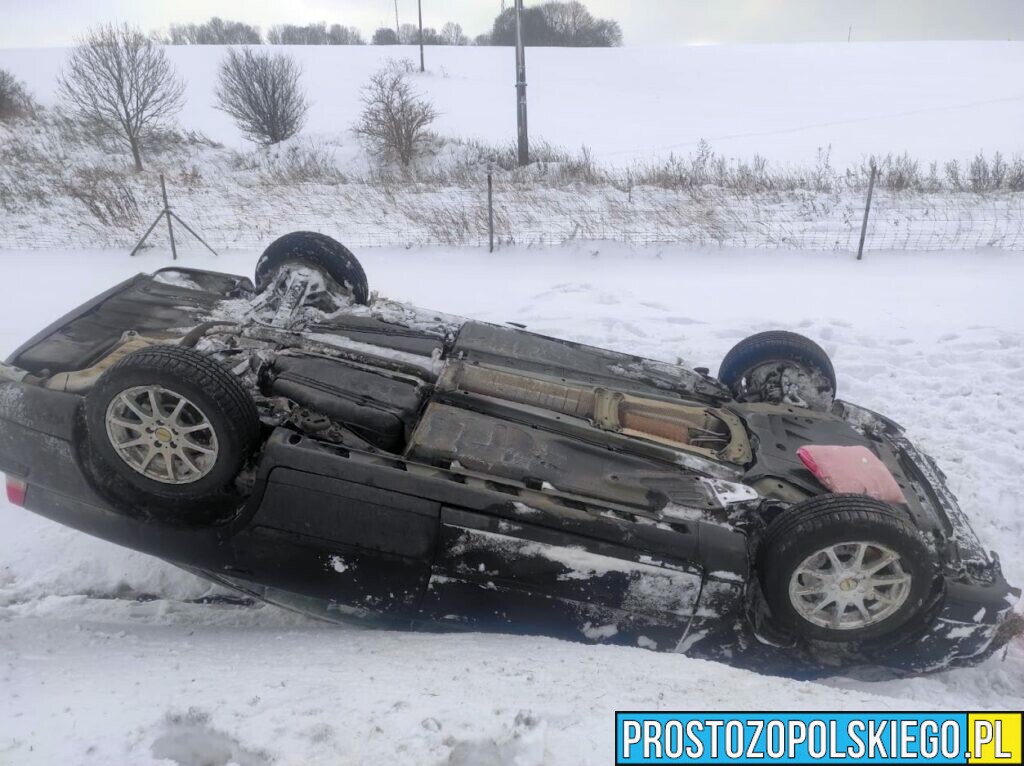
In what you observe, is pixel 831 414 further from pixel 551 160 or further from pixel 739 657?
pixel 551 160

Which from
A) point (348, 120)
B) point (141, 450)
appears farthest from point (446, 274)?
point (348, 120)

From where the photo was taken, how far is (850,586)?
3027mm

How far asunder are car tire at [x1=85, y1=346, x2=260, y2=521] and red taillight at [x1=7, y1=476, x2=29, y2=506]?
1.59 ft

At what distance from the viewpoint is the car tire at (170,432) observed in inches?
114

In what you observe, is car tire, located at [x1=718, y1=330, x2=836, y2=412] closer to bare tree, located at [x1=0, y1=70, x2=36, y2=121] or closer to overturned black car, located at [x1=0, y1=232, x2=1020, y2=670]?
overturned black car, located at [x1=0, y1=232, x2=1020, y2=670]

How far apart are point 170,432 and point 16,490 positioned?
1023 mm

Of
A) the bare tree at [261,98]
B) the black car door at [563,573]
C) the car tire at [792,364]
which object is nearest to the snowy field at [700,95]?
the bare tree at [261,98]

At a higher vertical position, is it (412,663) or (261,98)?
(261,98)

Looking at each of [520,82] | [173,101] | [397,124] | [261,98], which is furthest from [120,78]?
[520,82]

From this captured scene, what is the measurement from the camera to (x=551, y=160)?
53.7 ft

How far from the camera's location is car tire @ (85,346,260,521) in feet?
9.49

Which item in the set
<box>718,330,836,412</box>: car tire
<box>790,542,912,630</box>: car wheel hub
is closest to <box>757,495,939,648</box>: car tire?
<box>790,542,912,630</box>: car wheel hub

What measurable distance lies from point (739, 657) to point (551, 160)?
14839 mm

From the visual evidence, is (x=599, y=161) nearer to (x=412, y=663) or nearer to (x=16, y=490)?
(x=16, y=490)
